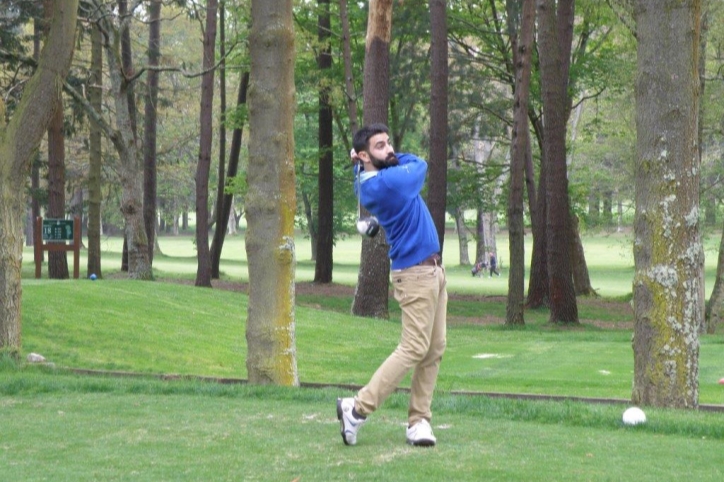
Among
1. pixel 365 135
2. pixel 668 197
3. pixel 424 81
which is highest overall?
pixel 424 81

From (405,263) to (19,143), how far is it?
7.28 metres

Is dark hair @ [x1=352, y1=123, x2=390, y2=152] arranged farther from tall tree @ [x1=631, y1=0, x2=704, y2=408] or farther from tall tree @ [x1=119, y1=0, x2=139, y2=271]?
tall tree @ [x1=119, y1=0, x2=139, y2=271]

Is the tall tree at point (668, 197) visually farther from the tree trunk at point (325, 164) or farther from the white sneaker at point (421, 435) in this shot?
the tree trunk at point (325, 164)

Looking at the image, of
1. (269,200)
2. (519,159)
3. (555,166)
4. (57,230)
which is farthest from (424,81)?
(269,200)

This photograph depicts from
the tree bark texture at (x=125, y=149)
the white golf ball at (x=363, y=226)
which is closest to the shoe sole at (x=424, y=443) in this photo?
the white golf ball at (x=363, y=226)

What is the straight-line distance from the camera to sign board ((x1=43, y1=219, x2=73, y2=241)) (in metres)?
29.4

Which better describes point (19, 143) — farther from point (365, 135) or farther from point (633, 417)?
point (633, 417)

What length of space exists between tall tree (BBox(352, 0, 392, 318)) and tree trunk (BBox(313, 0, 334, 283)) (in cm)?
920

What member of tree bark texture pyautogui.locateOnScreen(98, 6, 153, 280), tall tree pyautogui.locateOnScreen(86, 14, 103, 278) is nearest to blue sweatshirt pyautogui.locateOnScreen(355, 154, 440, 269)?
tree bark texture pyautogui.locateOnScreen(98, 6, 153, 280)

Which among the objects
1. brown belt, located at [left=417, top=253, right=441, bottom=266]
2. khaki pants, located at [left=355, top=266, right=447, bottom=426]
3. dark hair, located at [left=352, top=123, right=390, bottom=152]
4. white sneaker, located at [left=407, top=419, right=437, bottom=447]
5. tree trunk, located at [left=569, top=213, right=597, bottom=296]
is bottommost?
tree trunk, located at [left=569, top=213, right=597, bottom=296]

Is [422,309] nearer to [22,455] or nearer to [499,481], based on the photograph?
[499,481]

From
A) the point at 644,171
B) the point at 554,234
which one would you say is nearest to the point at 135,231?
the point at 554,234

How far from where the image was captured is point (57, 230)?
2961 cm

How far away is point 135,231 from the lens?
30062 mm
